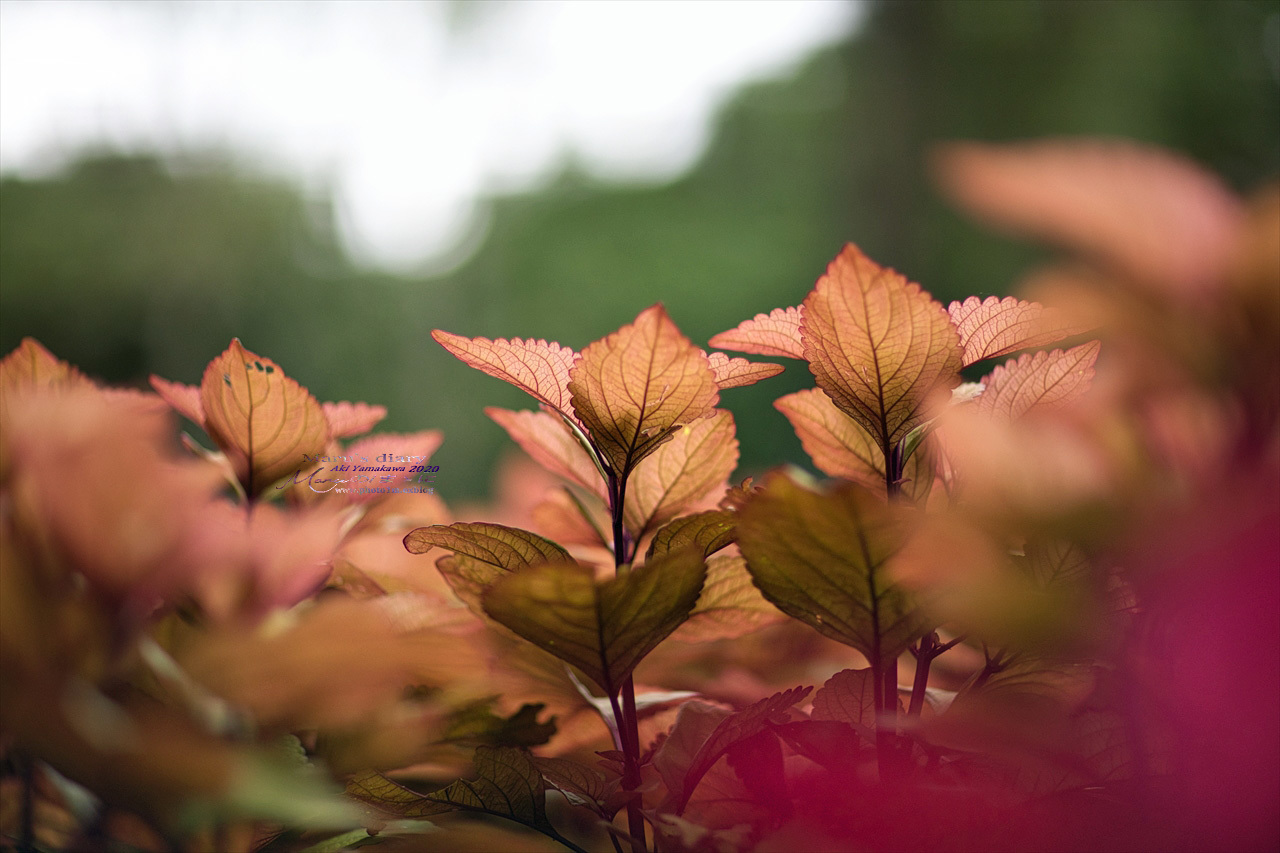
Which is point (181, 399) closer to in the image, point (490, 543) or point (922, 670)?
point (490, 543)

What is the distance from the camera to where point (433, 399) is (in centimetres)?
509

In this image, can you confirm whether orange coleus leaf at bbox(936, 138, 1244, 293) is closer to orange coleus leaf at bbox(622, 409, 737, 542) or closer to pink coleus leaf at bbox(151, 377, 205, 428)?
orange coleus leaf at bbox(622, 409, 737, 542)

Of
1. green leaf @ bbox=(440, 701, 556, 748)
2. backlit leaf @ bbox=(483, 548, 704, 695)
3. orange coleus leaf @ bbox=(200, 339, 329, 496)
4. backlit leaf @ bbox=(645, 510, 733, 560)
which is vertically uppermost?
orange coleus leaf @ bbox=(200, 339, 329, 496)

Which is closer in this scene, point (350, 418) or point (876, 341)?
point (876, 341)

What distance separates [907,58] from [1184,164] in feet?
17.9

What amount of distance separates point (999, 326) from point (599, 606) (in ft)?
0.42

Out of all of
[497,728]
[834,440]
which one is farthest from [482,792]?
[834,440]

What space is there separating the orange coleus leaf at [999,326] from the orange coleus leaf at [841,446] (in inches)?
1.5

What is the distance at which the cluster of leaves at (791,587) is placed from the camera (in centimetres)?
14

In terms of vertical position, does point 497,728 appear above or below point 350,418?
below

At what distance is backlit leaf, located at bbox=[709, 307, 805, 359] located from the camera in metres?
0.23

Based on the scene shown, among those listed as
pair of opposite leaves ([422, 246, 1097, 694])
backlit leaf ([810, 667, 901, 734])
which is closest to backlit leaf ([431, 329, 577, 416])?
pair of opposite leaves ([422, 246, 1097, 694])

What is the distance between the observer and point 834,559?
0.18m

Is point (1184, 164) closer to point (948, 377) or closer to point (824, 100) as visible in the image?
point (948, 377)
